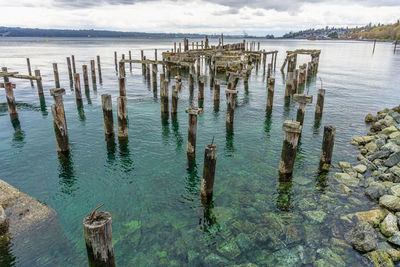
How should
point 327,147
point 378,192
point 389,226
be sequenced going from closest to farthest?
point 389,226
point 378,192
point 327,147

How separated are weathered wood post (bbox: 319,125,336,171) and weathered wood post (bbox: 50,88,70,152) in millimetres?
11814

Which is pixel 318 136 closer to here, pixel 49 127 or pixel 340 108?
pixel 340 108

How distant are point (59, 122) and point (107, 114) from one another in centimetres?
249

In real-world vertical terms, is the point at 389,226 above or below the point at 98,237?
below

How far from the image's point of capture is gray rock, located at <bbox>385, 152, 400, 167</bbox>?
11391 mm

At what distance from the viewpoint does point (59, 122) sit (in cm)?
1211

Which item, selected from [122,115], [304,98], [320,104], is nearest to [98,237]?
[122,115]

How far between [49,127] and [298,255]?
16.4 m

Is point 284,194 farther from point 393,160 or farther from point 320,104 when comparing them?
point 320,104

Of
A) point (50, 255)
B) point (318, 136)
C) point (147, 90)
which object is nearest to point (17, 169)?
point (50, 255)

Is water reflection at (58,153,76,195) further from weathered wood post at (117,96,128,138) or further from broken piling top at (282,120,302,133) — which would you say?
broken piling top at (282,120,302,133)

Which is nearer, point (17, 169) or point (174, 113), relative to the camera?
point (17, 169)

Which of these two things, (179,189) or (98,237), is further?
(179,189)

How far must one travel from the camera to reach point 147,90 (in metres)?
29.2
